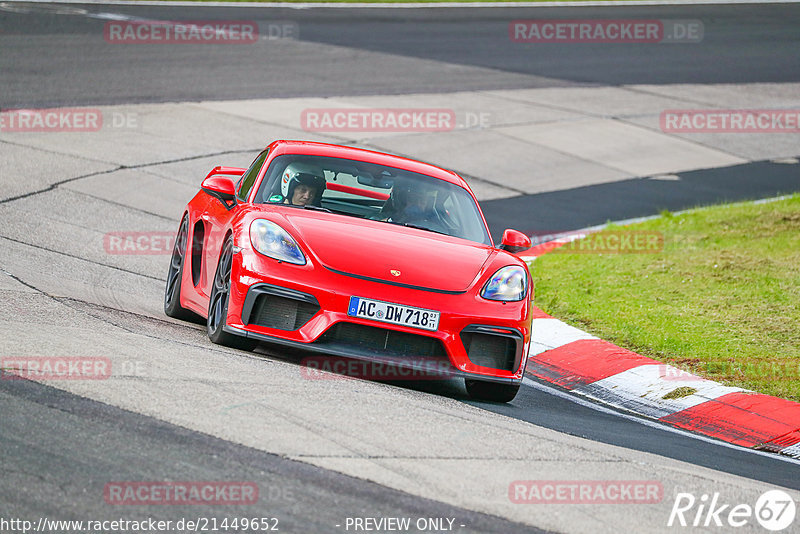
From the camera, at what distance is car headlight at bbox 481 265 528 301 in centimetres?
697

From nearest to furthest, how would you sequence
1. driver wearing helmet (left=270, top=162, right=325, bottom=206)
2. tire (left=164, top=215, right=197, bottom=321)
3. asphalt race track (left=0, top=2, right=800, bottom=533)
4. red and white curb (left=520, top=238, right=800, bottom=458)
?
asphalt race track (left=0, top=2, right=800, bottom=533)
red and white curb (left=520, top=238, right=800, bottom=458)
driver wearing helmet (left=270, top=162, right=325, bottom=206)
tire (left=164, top=215, right=197, bottom=321)

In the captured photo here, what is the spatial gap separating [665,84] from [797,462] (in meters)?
18.2

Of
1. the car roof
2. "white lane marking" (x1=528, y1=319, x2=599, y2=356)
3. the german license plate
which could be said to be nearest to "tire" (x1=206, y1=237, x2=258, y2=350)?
the german license plate

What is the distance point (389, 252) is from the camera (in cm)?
692

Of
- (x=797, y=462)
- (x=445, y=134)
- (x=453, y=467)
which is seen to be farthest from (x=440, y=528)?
(x=445, y=134)

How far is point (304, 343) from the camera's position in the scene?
21.4 ft

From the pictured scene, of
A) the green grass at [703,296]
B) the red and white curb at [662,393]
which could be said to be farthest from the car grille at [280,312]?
the green grass at [703,296]

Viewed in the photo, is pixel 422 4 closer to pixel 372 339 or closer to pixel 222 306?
pixel 222 306

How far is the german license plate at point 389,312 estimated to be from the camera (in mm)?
6520

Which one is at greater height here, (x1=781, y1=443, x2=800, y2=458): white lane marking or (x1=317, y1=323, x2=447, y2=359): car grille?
(x1=317, y1=323, x2=447, y2=359): car grille

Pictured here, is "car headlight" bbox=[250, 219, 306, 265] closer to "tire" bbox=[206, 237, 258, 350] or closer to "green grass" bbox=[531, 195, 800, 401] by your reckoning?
"tire" bbox=[206, 237, 258, 350]

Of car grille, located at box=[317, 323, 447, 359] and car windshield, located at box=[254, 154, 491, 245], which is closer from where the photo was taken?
car grille, located at box=[317, 323, 447, 359]

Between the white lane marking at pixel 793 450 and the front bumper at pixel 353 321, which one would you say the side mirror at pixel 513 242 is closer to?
the front bumper at pixel 353 321

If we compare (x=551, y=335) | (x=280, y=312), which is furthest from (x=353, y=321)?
(x=551, y=335)
